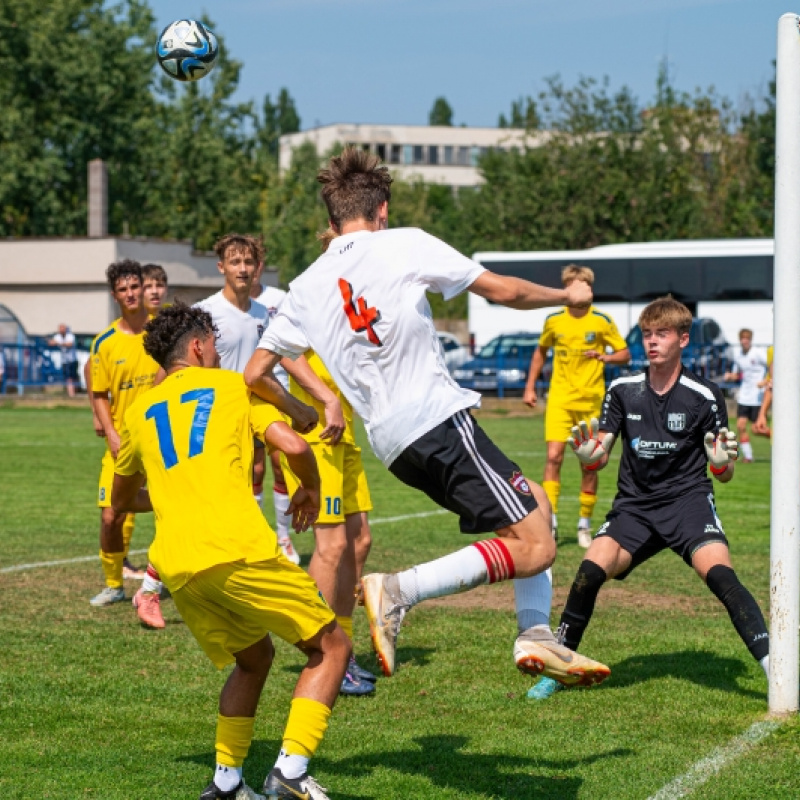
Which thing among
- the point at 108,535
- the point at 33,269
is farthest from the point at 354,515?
the point at 33,269

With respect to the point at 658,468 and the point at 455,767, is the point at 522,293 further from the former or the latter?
the point at 658,468

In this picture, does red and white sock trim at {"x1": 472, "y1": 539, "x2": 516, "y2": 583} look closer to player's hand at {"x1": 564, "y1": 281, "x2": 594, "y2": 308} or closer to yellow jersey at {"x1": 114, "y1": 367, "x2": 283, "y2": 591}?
yellow jersey at {"x1": 114, "y1": 367, "x2": 283, "y2": 591}

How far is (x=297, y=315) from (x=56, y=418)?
26.3 m

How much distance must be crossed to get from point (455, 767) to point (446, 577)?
0.89 metres

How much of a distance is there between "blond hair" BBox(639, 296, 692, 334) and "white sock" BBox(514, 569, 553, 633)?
1.78 meters

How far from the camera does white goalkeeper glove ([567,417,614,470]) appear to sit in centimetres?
683

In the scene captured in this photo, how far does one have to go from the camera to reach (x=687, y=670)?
7.21 meters

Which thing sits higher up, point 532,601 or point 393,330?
point 393,330

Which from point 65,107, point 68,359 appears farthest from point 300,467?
point 65,107

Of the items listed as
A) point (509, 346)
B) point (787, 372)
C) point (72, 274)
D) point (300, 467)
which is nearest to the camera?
point (300, 467)

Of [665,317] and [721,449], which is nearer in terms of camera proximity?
[721,449]

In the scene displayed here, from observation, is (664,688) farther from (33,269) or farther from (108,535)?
(33,269)

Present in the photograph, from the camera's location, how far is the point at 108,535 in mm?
9133

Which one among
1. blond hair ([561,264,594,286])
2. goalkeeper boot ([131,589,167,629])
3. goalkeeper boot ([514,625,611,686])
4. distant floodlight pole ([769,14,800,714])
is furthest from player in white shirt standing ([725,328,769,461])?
goalkeeper boot ([514,625,611,686])
